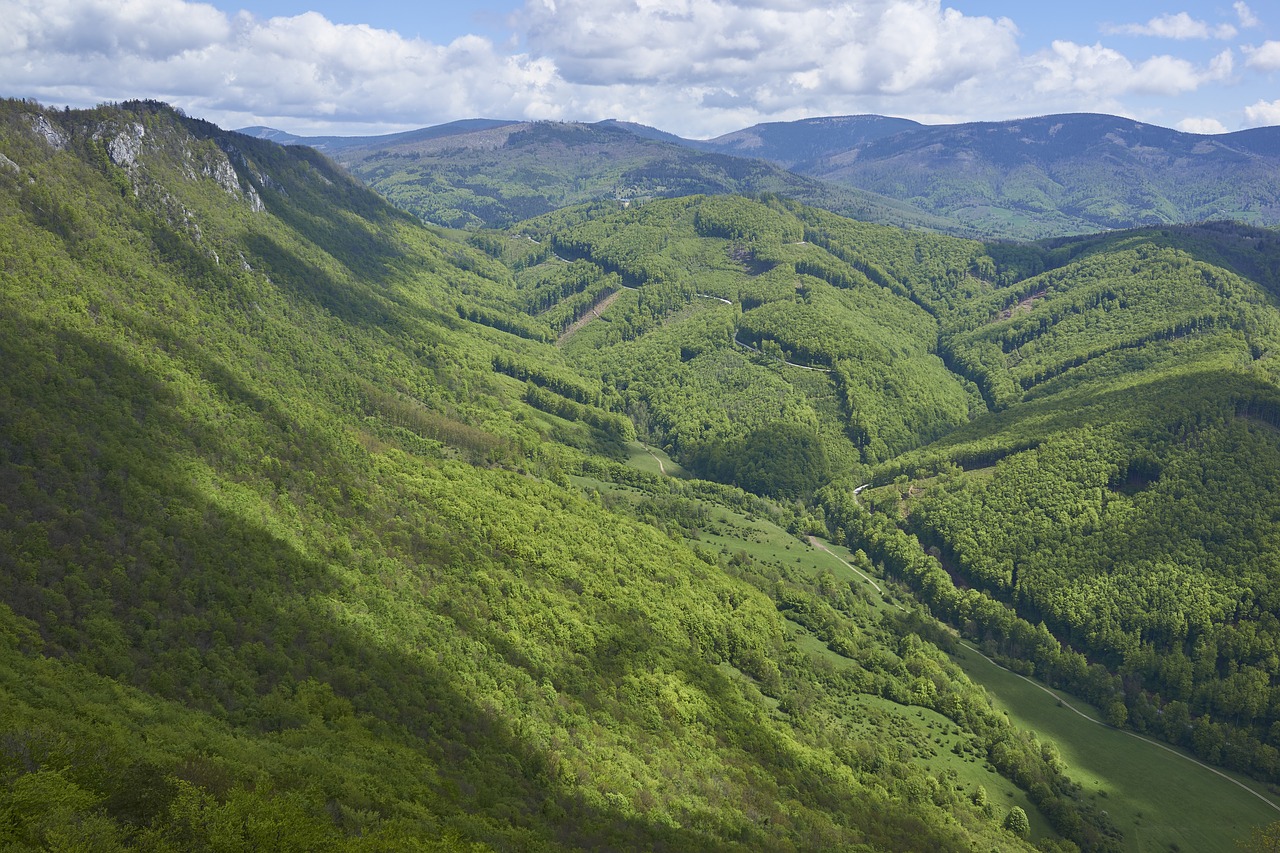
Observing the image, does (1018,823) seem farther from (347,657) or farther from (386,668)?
(347,657)

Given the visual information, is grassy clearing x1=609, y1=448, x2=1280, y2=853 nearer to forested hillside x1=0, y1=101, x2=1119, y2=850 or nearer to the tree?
forested hillside x1=0, y1=101, x2=1119, y2=850

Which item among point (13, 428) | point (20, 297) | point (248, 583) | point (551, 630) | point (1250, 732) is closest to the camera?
point (13, 428)

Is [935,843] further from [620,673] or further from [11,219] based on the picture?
[11,219]

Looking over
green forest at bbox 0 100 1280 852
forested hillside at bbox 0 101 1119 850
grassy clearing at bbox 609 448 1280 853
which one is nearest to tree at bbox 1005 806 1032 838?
forested hillside at bbox 0 101 1119 850

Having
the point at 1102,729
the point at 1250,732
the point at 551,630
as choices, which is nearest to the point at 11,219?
the point at 551,630

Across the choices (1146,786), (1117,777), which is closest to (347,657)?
(1117,777)

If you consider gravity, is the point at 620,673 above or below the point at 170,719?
below
